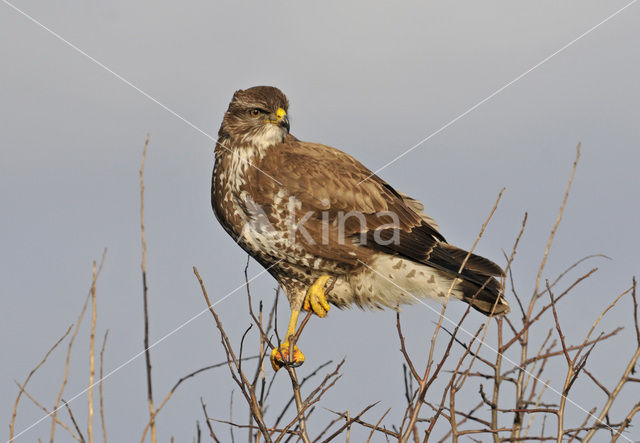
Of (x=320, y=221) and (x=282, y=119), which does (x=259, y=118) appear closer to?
(x=282, y=119)

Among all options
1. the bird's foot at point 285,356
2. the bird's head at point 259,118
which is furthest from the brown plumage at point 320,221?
the bird's foot at point 285,356

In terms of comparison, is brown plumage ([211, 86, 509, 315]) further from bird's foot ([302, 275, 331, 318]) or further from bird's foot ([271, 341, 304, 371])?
bird's foot ([271, 341, 304, 371])

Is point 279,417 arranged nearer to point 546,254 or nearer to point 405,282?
point 546,254

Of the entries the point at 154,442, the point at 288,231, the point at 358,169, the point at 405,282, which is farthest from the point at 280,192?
the point at 154,442

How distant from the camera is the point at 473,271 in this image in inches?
228

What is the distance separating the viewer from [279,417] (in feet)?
12.7

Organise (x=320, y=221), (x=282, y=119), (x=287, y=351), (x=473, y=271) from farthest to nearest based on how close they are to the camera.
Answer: (x=473, y=271), (x=282, y=119), (x=320, y=221), (x=287, y=351)

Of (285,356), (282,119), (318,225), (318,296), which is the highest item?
(282,119)

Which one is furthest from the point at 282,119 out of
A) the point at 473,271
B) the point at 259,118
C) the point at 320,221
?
the point at 473,271

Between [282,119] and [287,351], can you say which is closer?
[287,351]

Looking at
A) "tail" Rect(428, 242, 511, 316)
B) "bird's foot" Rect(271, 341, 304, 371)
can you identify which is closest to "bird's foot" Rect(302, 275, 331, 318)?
"bird's foot" Rect(271, 341, 304, 371)

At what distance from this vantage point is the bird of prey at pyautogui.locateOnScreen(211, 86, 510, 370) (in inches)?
211

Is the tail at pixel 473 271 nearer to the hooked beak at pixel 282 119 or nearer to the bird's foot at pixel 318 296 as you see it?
the bird's foot at pixel 318 296

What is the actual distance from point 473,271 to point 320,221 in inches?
50.9
